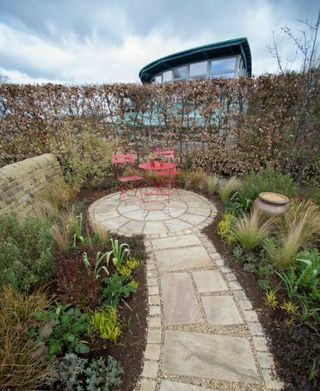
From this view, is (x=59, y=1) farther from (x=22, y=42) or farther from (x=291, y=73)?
(x=291, y=73)

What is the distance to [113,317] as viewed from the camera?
6.07ft

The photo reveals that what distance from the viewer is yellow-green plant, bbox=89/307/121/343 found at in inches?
68.7

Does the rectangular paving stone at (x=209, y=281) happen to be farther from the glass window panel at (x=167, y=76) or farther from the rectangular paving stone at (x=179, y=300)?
the glass window panel at (x=167, y=76)

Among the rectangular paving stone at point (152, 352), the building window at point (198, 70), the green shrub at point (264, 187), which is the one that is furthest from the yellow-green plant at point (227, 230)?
the building window at point (198, 70)

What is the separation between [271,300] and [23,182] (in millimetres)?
3687

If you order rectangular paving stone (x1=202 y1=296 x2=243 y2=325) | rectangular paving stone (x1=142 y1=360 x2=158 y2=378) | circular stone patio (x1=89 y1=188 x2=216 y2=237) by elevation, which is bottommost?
rectangular paving stone (x1=202 y1=296 x2=243 y2=325)

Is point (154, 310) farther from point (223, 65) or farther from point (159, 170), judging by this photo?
point (223, 65)

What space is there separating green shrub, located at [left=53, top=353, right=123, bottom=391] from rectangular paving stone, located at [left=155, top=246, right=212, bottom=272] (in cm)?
112

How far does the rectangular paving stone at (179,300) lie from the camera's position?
1.99 metres

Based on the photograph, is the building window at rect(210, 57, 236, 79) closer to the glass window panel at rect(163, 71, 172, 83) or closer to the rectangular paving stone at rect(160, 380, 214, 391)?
the glass window panel at rect(163, 71, 172, 83)

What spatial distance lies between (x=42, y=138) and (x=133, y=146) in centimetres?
224

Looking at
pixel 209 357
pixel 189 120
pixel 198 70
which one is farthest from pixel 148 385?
pixel 198 70

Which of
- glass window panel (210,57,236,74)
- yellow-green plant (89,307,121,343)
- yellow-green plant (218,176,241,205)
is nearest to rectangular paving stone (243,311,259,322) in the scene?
yellow-green plant (89,307,121,343)

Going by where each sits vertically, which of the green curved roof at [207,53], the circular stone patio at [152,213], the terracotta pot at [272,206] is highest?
the green curved roof at [207,53]
